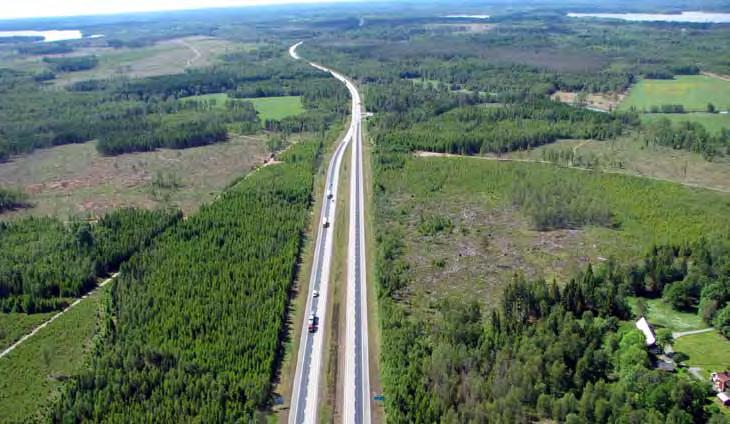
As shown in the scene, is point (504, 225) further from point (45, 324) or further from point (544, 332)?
point (45, 324)

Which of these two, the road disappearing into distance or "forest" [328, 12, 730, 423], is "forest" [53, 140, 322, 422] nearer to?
the road disappearing into distance

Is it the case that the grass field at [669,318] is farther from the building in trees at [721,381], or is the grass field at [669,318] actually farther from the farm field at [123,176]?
the farm field at [123,176]

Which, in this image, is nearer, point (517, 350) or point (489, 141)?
point (517, 350)

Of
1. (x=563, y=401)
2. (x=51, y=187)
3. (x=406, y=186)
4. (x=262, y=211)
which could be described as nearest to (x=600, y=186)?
(x=406, y=186)

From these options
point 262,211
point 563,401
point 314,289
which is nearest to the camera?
point 563,401

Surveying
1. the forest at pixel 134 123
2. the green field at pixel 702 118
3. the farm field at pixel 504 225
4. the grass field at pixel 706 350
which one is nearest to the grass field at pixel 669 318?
the grass field at pixel 706 350

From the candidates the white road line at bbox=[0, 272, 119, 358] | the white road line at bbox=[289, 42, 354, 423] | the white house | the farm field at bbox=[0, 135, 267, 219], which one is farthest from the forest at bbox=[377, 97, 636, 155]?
the white house

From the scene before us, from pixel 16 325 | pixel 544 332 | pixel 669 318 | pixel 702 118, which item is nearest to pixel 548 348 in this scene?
pixel 544 332

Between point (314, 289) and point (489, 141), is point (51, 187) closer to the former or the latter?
point (314, 289)
